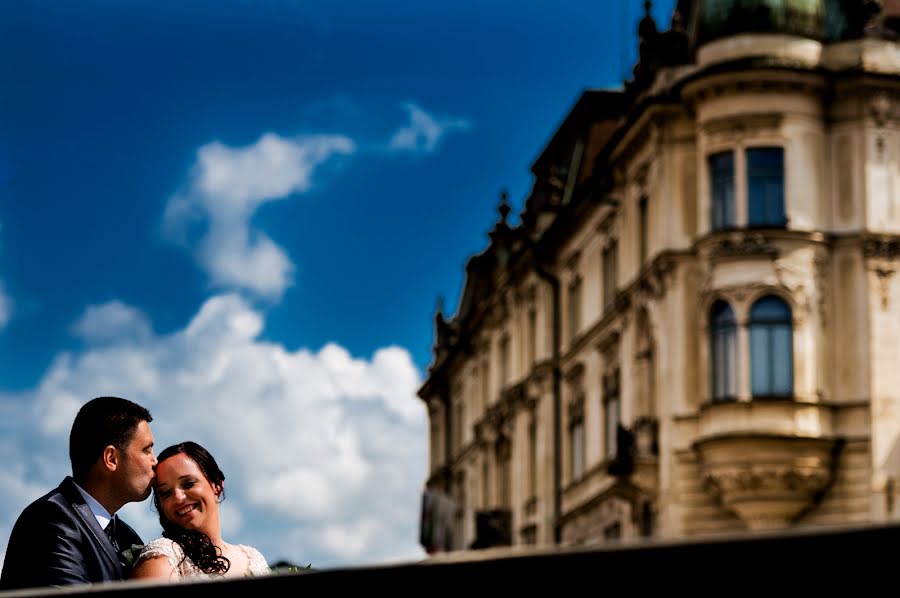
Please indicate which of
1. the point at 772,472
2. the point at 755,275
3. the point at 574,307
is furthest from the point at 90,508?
the point at 574,307

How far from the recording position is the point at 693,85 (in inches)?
1489

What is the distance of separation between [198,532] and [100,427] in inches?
19.0

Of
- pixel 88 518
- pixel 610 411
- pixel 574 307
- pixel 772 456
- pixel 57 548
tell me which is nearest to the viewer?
pixel 57 548

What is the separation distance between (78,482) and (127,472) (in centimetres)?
17

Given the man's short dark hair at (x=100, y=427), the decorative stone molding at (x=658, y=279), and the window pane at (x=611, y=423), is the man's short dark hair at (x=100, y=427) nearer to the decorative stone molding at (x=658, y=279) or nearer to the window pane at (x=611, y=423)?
the decorative stone molding at (x=658, y=279)

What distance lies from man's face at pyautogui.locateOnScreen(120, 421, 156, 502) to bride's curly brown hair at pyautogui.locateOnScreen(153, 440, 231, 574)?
131 millimetres

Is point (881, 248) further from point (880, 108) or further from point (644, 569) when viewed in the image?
point (644, 569)

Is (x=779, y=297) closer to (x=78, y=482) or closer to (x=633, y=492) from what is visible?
(x=633, y=492)

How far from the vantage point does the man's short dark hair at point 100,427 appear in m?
5.81

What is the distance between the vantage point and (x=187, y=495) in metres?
6.00

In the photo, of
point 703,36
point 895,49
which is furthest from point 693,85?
point 895,49

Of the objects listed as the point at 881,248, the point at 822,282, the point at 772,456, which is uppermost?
the point at 881,248

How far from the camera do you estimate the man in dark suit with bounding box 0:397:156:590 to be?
518 centimetres

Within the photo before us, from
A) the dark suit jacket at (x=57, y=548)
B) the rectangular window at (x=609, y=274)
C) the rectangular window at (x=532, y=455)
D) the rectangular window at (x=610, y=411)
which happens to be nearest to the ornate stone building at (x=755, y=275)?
the rectangular window at (x=610, y=411)
